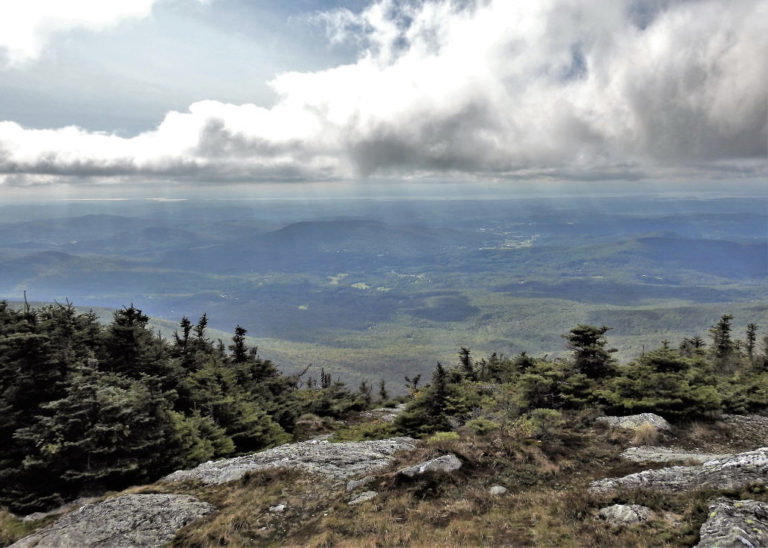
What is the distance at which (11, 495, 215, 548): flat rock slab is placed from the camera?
12242 millimetres

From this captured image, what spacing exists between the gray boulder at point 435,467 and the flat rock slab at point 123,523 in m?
7.32

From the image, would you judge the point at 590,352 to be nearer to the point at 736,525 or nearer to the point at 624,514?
the point at 624,514

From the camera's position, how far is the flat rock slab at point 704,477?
1112 centimetres

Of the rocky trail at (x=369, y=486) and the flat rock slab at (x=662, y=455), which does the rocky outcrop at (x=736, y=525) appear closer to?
the rocky trail at (x=369, y=486)

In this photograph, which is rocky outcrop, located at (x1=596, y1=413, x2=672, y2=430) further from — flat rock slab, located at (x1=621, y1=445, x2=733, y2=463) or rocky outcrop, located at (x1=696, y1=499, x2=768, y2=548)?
rocky outcrop, located at (x1=696, y1=499, x2=768, y2=548)

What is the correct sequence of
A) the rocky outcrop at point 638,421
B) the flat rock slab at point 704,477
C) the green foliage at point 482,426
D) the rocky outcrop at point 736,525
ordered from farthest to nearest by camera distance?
the green foliage at point 482,426 → the rocky outcrop at point 638,421 → the flat rock slab at point 704,477 → the rocky outcrop at point 736,525

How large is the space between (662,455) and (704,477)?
15.0 feet

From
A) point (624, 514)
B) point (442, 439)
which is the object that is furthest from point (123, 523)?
point (624, 514)

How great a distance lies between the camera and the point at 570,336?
29.5 m

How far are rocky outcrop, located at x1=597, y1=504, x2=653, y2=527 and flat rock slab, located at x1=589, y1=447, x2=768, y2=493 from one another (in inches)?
78.6

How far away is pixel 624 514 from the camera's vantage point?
33.7 feet

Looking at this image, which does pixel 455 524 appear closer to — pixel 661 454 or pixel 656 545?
pixel 656 545

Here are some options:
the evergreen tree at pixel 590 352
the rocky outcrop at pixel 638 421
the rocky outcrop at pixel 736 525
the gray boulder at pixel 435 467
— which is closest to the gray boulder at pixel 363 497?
the gray boulder at pixel 435 467

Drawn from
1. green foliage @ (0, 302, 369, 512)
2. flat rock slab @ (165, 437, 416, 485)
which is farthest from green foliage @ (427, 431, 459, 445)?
green foliage @ (0, 302, 369, 512)
